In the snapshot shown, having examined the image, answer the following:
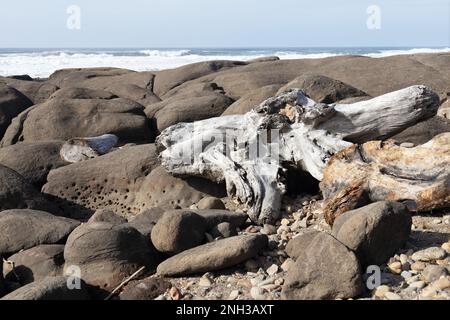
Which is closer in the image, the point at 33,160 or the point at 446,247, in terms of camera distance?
the point at 446,247

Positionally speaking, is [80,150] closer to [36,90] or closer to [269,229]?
[269,229]

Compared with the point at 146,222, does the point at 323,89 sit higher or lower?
higher

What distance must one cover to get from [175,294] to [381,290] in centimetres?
155

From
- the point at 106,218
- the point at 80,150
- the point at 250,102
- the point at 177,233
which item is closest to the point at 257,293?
the point at 177,233

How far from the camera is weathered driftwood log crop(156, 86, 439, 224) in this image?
611cm

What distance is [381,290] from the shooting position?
13.0 feet

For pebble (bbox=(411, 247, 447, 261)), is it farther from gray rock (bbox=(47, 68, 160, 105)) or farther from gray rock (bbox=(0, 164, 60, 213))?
gray rock (bbox=(47, 68, 160, 105))

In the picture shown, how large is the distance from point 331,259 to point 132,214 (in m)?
3.55

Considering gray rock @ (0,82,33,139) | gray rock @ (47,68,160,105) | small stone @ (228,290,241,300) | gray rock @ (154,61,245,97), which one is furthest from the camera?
A: gray rock @ (154,61,245,97)

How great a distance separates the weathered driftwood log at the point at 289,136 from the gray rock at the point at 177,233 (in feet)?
3.42

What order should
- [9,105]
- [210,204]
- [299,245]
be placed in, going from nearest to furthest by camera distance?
1. [299,245]
2. [210,204]
3. [9,105]

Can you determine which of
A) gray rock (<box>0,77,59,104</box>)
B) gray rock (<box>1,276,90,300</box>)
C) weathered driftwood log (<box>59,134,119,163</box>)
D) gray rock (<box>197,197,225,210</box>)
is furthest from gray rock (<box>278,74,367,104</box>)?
gray rock (<box>0,77,59,104</box>)

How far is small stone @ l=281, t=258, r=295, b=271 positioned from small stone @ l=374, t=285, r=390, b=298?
30.3 inches

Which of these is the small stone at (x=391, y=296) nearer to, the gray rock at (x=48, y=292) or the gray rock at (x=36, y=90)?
the gray rock at (x=48, y=292)
